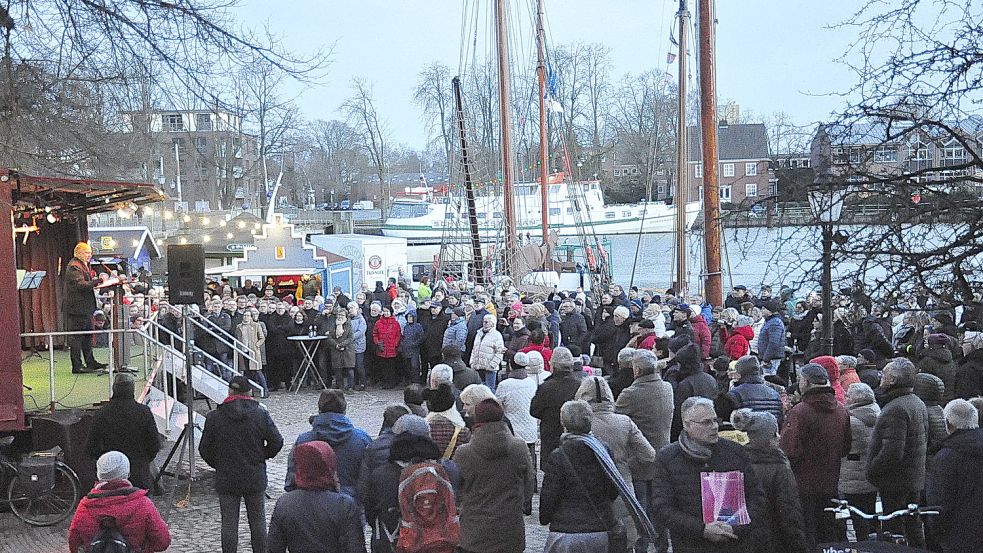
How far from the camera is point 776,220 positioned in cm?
605

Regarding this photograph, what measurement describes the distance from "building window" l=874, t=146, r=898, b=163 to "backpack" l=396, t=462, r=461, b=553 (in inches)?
119

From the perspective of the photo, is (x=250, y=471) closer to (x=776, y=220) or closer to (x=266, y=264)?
(x=776, y=220)

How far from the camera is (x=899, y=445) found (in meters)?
7.55

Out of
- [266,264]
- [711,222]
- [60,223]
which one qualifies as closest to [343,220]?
[266,264]

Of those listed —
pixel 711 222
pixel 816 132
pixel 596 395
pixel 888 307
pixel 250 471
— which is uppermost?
pixel 816 132

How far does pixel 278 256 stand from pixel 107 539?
70.4 ft

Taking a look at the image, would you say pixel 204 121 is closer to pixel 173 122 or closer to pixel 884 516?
pixel 173 122

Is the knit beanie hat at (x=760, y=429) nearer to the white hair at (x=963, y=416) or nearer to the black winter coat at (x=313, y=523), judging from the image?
the white hair at (x=963, y=416)

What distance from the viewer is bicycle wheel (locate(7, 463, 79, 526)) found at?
10461mm

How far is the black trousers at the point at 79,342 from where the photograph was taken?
1376 cm

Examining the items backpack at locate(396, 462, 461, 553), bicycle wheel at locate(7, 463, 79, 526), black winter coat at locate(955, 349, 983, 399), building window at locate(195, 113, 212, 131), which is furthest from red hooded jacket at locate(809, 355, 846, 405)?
bicycle wheel at locate(7, 463, 79, 526)

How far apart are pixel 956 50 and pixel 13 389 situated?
9181mm

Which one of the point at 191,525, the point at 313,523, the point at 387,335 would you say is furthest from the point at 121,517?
the point at 387,335

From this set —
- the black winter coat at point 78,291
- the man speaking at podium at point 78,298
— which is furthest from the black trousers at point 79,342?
the black winter coat at point 78,291
